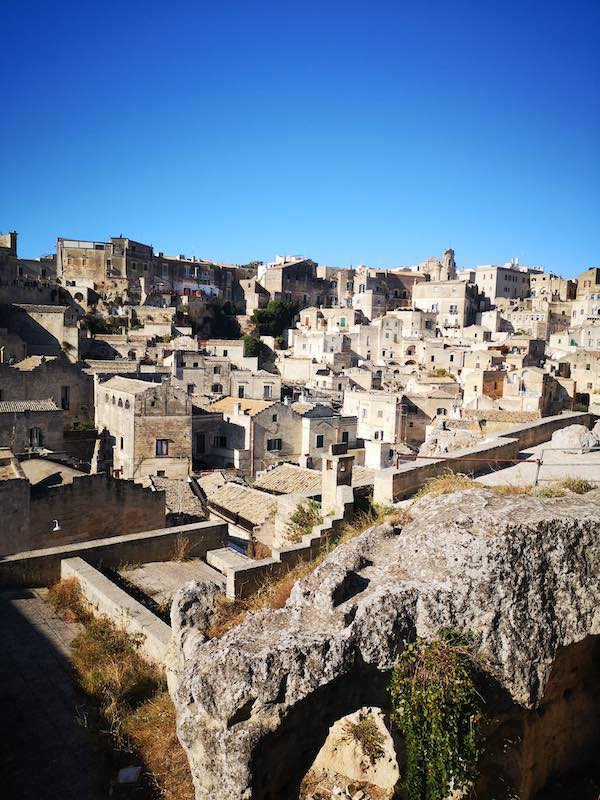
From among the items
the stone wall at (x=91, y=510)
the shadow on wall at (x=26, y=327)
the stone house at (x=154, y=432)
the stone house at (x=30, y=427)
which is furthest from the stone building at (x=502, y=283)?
the stone wall at (x=91, y=510)

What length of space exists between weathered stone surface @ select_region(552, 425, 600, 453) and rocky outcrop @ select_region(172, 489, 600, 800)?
6.76 m

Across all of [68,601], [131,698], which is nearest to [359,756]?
[131,698]

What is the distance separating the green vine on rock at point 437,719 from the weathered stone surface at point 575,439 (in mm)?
8499

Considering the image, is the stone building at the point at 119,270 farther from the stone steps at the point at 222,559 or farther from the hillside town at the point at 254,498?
the stone steps at the point at 222,559

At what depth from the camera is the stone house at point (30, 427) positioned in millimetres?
24766

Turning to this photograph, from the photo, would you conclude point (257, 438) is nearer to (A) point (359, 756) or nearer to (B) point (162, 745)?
(B) point (162, 745)

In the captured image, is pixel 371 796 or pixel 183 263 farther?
pixel 183 263

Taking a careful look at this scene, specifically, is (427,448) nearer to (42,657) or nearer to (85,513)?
(85,513)

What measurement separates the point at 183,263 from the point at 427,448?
64812 millimetres

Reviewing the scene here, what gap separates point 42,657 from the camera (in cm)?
739

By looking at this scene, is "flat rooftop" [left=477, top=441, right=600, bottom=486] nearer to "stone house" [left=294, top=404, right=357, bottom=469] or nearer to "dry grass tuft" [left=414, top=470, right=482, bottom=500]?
"dry grass tuft" [left=414, top=470, right=482, bottom=500]

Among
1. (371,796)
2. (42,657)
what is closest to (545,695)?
(371,796)

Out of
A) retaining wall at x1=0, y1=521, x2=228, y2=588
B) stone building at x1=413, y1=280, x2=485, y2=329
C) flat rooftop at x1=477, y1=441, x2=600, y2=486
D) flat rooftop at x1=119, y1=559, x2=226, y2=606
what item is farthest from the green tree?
flat rooftop at x1=119, y1=559, x2=226, y2=606

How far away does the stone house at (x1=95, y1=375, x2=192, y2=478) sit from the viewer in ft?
88.2
